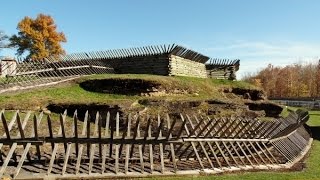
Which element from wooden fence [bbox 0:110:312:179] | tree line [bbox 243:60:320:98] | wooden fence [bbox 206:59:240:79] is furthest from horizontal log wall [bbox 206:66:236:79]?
tree line [bbox 243:60:320:98]

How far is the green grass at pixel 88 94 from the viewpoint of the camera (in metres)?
19.3

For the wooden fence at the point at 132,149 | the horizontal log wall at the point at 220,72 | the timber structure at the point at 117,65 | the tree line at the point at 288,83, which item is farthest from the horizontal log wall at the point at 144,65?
the tree line at the point at 288,83

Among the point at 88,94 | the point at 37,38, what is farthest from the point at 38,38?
the point at 88,94

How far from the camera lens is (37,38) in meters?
56.5

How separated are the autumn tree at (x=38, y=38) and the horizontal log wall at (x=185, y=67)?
27.3 metres

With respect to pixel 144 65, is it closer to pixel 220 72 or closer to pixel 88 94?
pixel 88 94

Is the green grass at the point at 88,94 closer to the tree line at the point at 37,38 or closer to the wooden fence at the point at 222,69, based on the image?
the wooden fence at the point at 222,69

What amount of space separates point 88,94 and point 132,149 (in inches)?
470

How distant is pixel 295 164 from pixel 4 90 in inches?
578

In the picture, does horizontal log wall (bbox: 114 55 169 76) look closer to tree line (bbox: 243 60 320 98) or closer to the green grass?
the green grass

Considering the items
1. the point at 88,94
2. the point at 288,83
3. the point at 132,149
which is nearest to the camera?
the point at 132,149

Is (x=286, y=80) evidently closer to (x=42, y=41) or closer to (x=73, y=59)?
(x=42, y=41)

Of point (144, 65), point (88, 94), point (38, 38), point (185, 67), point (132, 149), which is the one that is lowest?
point (132, 149)

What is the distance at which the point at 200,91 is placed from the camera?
27.0 metres
